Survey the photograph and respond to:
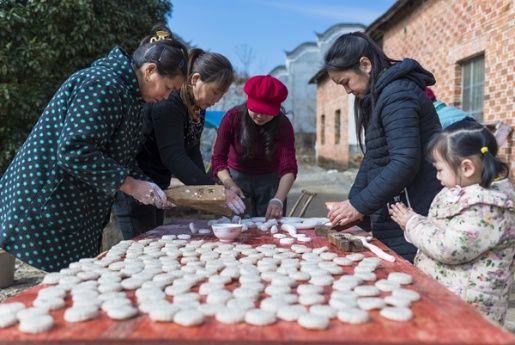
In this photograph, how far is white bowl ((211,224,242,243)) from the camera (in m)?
1.97

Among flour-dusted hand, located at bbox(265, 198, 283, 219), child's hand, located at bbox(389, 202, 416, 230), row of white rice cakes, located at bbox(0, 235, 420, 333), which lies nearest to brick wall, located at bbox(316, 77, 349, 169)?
flour-dusted hand, located at bbox(265, 198, 283, 219)

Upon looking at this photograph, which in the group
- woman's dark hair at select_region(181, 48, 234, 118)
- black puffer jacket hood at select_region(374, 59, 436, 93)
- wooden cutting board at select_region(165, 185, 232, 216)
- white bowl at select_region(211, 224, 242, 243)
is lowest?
white bowl at select_region(211, 224, 242, 243)

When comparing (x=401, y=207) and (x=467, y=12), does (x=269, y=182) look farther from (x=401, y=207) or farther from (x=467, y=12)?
(x=467, y=12)

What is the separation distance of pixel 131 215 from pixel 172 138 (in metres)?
0.47

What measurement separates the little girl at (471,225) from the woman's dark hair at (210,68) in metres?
1.10

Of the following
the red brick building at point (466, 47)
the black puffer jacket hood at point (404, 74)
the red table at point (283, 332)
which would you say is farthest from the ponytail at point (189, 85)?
the red brick building at point (466, 47)

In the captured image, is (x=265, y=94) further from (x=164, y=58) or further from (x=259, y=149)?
(x=164, y=58)

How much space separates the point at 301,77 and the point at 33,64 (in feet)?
70.1

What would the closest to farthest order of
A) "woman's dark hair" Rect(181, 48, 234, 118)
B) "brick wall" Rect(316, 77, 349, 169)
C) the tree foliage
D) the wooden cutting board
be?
the wooden cutting board
"woman's dark hair" Rect(181, 48, 234, 118)
the tree foliage
"brick wall" Rect(316, 77, 349, 169)

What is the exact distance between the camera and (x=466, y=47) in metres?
6.45

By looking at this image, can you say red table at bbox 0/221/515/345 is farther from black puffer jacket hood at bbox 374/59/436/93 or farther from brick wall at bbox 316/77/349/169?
brick wall at bbox 316/77/349/169

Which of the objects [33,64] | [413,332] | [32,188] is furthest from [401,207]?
[33,64]

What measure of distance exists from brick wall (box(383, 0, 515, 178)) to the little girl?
425 centimetres

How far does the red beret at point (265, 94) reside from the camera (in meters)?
2.62
